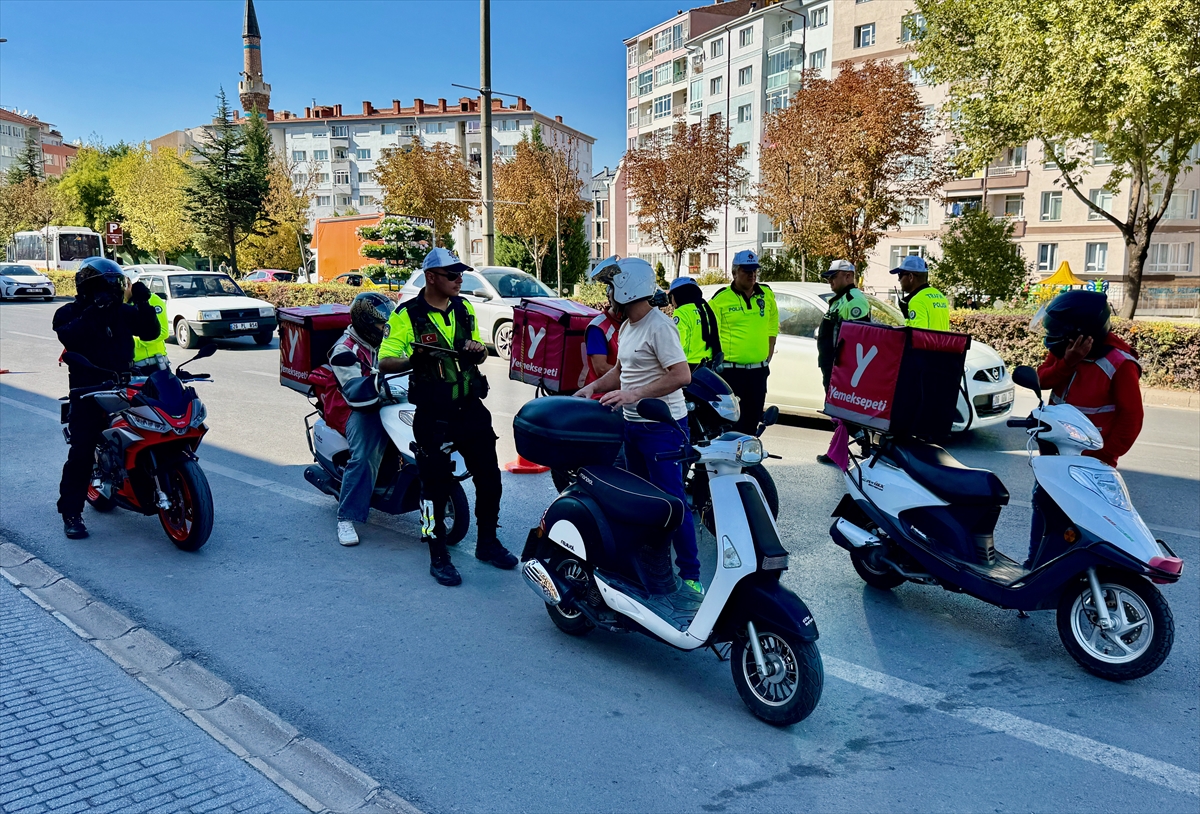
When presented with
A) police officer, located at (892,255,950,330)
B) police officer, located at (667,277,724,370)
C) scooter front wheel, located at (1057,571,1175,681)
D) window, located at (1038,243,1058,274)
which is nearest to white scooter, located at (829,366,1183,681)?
scooter front wheel, located at (1057,571,1175,681)

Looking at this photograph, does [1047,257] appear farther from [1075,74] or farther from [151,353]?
[151,353]

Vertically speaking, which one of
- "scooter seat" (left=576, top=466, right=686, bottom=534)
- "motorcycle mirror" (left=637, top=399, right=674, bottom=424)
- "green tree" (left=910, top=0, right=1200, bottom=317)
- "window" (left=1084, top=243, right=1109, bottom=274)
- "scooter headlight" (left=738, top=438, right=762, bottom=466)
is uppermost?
"green tree" (left=910, top=0, right=1200, bottom=317)

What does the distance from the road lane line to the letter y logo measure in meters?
1.58

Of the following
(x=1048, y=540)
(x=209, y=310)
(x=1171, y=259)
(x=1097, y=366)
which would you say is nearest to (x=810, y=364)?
(x=1097, y=366)

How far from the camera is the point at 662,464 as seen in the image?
15.1 feet

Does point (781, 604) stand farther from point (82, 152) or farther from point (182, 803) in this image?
point (82, 152)

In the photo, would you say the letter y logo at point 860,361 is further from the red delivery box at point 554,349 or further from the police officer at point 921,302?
the police officer at point 921,302

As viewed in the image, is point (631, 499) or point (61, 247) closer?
point (631, 499)

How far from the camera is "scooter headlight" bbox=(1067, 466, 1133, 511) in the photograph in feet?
13.2

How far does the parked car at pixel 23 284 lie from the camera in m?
34.7

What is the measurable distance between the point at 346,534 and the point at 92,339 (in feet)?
6.65

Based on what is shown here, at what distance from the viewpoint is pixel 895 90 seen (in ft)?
72.4

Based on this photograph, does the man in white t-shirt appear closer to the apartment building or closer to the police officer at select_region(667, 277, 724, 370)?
the police officer at select_region(667, 277, 724, 370)

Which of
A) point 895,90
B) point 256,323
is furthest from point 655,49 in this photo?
point 256,323
